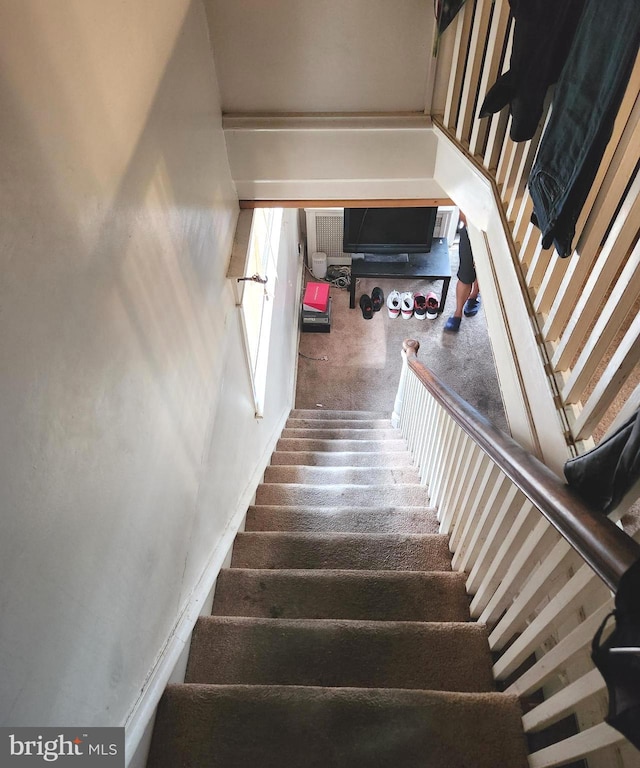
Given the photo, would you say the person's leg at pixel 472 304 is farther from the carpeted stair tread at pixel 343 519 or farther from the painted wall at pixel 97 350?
the painted wall at pixel 97 350

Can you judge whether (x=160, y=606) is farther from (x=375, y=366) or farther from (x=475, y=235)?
(x=375, y=366)

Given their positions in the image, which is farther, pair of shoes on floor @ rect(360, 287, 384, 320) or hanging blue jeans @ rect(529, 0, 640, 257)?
pair of shoes on floor @ rect(360, 287, 384, 320)

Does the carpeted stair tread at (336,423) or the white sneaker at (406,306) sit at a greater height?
the white sneaker at (406,306)

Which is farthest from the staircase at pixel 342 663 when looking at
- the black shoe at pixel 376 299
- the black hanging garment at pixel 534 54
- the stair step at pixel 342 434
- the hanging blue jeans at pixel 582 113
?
the black shoe at pixel 376 299

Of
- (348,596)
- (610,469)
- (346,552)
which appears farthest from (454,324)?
(610,469)

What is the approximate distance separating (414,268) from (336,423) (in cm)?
215

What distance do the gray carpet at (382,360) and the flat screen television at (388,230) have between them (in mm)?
755

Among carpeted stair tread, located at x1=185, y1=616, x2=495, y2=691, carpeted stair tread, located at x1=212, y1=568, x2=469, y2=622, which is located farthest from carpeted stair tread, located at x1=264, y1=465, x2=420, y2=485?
carpeted stair tread, located at x1=185, y1=616, x2=495, y2=691

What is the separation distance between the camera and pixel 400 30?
6.31ft

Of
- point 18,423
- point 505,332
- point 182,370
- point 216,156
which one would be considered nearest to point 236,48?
point 216,156

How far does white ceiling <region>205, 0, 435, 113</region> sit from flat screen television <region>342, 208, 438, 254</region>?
2.67 meters

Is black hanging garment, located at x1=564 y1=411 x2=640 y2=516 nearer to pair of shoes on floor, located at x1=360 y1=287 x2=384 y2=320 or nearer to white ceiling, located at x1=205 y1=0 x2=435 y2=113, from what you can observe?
white ceiling, located at x1=205 y1=0 x2=435 y2=113

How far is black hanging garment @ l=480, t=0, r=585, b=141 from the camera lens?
124 cm

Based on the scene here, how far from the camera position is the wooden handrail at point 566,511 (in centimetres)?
73
